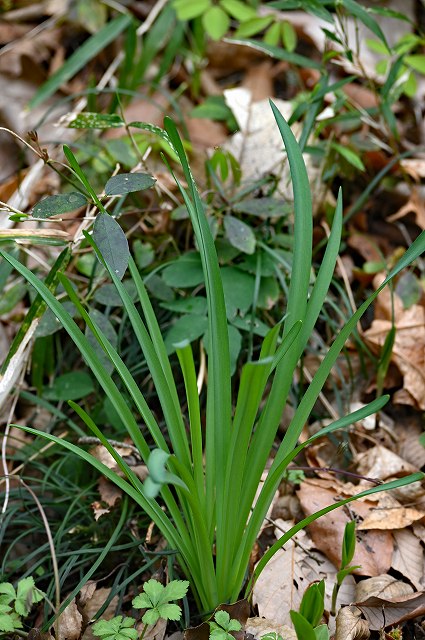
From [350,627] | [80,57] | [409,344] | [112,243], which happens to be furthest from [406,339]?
[80,57]

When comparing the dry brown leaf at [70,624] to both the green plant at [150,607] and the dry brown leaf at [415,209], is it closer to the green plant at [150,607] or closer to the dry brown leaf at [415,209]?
the green plant at [150,607]

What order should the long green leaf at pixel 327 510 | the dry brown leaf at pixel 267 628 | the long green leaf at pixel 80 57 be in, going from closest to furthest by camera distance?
the long green leaf at pixel 327 510 < the dry brown leaf at pixel 267 628 < the long green leaf at pixel 80 57

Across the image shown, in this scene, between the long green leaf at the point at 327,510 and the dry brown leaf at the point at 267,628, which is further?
the dry brown leaf at the point at 267,628

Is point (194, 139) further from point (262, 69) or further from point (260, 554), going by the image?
point (260, 554)

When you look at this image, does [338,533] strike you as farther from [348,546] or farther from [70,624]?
[70,624]

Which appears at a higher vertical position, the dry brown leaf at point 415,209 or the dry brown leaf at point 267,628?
the dry brown leaf at point 415,209

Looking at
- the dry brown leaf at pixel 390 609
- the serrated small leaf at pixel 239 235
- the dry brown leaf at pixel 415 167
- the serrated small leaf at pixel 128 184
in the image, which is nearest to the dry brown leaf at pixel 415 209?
the dry brown leaf at pixel 415 167
